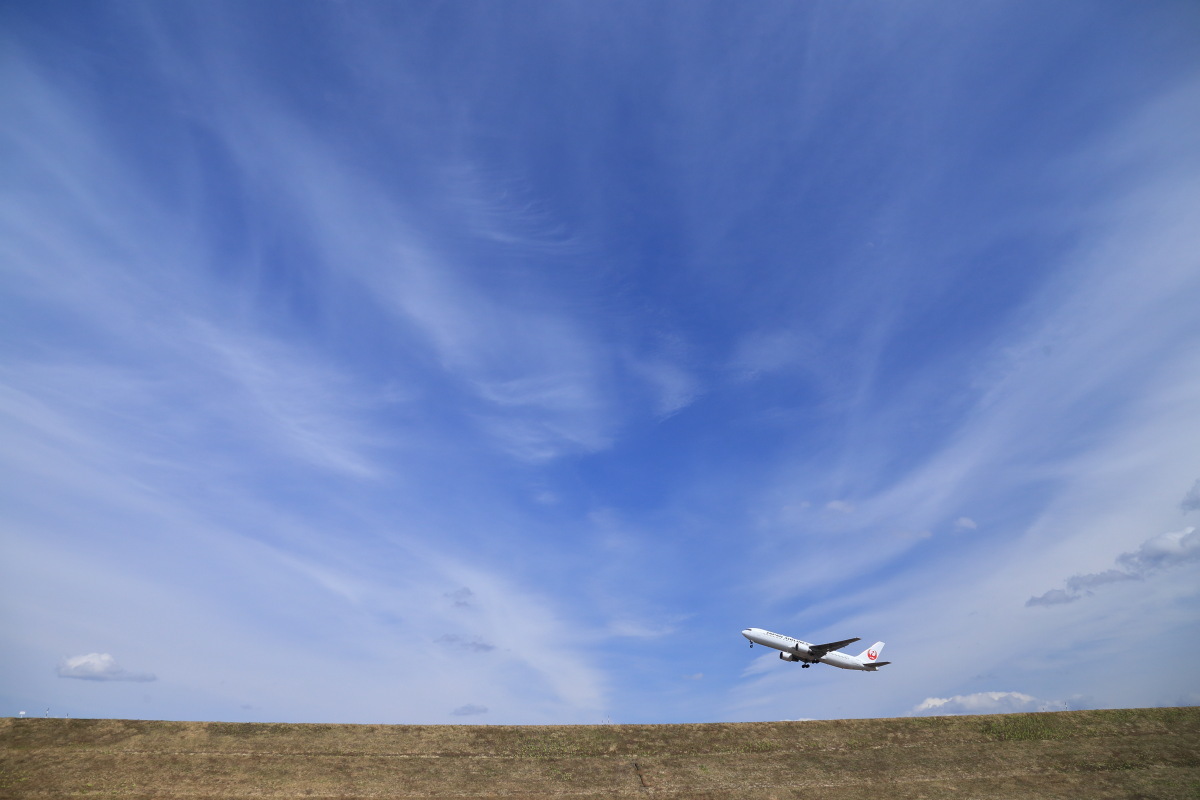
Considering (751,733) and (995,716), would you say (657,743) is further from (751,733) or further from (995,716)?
(995,716)

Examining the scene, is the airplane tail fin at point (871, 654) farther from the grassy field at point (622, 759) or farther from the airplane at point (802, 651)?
the grassy field at point (622, 759)

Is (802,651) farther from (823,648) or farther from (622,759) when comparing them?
(622,759)

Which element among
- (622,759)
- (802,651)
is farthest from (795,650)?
(622,759)

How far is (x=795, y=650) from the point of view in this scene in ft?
242

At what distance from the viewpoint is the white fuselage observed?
73.8m

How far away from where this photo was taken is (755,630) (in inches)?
2958

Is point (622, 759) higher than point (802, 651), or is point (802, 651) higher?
point (802, 651)

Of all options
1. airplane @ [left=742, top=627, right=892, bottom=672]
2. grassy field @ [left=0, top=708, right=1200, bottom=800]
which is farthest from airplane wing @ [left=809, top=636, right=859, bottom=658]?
grassy field @ [left=0, top=708, right=1200, bottom=800]

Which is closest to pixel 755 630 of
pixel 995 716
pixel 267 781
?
pixel 995 716

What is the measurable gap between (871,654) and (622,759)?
55928 mm

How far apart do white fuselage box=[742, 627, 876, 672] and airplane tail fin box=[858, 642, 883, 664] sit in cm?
197

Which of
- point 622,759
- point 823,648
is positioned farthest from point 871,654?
point 622,759

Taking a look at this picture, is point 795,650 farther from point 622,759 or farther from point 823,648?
point 622,759

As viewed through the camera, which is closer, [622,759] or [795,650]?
[622,759]
